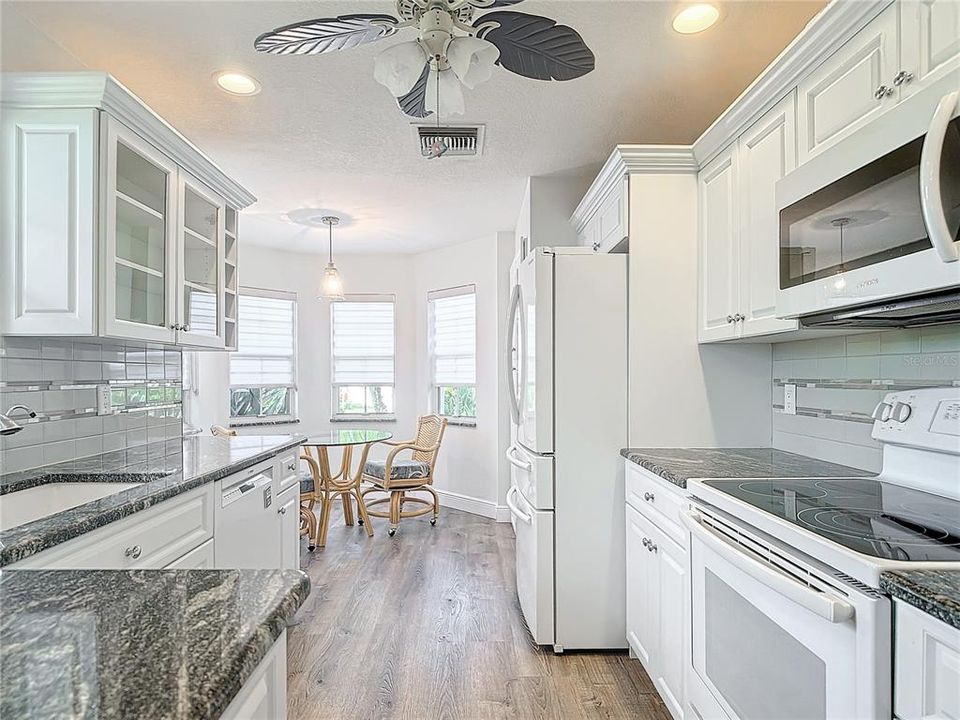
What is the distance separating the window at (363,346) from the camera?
5879 mm

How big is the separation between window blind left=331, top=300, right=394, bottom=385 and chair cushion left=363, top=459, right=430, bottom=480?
4.66 ft

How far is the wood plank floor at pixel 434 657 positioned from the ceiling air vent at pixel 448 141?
2059 millimetres

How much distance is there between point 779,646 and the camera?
126 cm

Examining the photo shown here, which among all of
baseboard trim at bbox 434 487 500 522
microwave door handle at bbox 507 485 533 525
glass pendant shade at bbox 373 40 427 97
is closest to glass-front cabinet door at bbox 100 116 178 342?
glass pendant shade at bbox 373 40 427 97

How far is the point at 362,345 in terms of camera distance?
5.89 meters

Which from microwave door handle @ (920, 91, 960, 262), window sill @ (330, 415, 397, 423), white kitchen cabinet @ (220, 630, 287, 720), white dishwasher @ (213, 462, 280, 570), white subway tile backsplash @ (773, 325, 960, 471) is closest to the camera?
white kitchen cabinet @ (220, 630, 287, 720)

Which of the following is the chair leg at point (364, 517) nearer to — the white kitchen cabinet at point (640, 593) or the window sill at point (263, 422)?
the window sill at point (263, 422)

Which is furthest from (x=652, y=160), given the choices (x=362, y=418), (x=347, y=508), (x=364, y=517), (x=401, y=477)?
(x=362, y=418)

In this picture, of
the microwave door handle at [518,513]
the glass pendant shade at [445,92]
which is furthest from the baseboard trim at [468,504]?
the glass pendant shade at [445,92]

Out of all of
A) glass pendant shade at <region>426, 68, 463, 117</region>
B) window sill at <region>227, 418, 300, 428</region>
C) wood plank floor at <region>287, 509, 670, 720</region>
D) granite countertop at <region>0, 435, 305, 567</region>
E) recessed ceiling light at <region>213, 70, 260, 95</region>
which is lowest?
wood plank floor at <region>287, 509, 670, 720</region>

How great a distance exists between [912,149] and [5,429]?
2310 mm

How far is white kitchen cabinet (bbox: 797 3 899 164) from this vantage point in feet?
4.67

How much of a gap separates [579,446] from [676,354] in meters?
0.61

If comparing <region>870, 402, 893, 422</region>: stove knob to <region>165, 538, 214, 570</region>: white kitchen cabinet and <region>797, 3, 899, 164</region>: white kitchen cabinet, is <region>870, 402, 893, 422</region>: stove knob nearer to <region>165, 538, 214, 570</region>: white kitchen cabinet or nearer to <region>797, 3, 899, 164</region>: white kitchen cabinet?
<region>797, 3, 899, 164</region>: white kitchen cabinet
